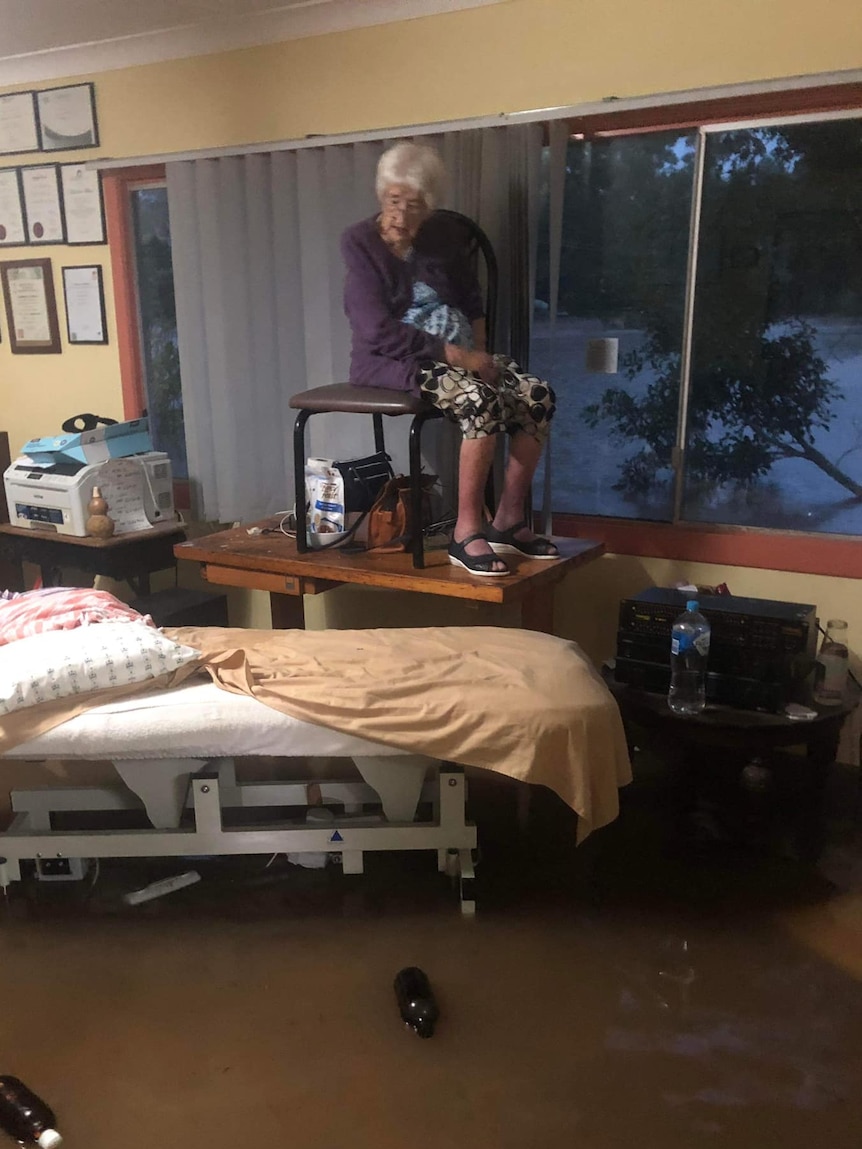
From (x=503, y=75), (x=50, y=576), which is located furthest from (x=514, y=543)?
(x=50, y=576)

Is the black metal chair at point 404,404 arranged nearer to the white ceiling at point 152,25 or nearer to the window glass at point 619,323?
the window glass at point 619,323

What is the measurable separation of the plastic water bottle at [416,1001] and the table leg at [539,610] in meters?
1.13

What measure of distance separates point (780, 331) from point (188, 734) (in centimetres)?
200

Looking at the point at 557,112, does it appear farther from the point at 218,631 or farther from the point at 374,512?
the point at 218,631

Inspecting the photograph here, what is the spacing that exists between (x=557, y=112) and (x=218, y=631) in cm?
168

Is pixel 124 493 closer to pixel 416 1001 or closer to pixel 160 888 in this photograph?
pixel 160 888

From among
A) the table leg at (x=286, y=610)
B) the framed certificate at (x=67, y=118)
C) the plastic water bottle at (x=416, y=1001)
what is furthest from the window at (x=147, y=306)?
the plastic water bottle at (x=416, y=1001)

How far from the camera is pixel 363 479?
108 inches

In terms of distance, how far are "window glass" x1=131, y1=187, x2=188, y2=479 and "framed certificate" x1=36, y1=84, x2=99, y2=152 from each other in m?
0.29

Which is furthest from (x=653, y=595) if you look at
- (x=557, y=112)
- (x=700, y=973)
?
(x=557, y=112)

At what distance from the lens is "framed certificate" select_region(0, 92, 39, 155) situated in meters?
3.62

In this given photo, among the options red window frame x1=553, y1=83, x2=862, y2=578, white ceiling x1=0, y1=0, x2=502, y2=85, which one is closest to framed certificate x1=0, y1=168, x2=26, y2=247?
white ceiling x1=0, y1=0, x2=502, y2=85

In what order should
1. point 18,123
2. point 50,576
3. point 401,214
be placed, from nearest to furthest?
point 401,214
point 50,576
point 18,123

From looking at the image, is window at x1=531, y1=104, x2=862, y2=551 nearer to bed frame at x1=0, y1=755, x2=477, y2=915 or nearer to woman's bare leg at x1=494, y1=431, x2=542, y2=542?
woman's bare leg at x1=494, y1=431, x2=542, y2=542
